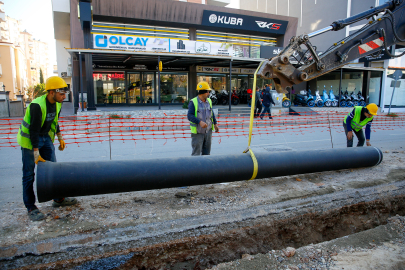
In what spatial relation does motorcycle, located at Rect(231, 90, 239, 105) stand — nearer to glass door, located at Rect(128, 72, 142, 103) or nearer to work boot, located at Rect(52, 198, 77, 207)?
glass door, located at Rect(128, 72, 142, 103)

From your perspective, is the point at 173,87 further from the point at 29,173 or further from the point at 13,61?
the point at 13,61

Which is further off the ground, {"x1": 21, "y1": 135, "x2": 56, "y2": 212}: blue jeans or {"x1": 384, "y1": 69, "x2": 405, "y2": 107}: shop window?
{"x1": 384, "y1": 69, "x2": 405, "y2": 107}: shop window

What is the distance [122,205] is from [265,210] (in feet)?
6.64

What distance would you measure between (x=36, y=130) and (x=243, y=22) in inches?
777

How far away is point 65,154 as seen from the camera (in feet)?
24.4

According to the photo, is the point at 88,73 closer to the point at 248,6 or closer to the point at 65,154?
the point at 65,154

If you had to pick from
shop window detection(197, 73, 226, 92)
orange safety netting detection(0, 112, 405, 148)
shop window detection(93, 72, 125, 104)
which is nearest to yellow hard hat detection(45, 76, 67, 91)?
orange safety netting detection(0, 112, 405, 148)

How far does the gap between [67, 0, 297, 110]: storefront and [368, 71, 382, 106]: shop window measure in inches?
307

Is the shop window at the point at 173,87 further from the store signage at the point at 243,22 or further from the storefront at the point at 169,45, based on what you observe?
the store signage at the point at 243,22

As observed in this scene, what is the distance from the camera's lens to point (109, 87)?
66.1 ft

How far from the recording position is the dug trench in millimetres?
2947

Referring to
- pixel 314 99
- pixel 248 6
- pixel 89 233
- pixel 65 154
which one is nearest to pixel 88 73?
pixel 65 154

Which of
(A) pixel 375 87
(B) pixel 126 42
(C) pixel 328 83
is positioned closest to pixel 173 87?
(B) pixel 126 42

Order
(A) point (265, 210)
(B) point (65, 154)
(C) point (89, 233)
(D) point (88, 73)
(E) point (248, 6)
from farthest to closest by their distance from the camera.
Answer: (E) point (248, 6) < (D) point (88, 73) < (B) point (65, 154) < (A) point (265, 210) < (C) point (89, 233)
